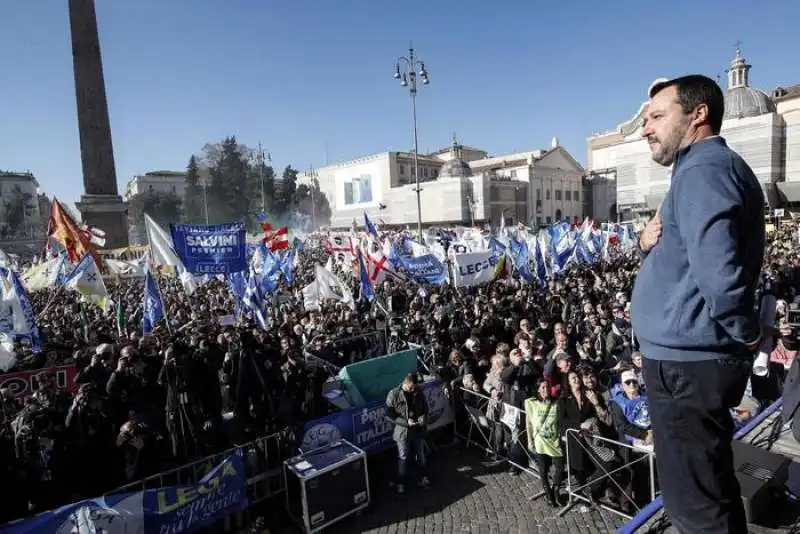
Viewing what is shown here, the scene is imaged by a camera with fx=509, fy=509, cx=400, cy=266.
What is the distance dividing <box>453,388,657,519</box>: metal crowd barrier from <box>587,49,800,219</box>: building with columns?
157 feet

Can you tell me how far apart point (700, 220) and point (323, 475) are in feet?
19.0

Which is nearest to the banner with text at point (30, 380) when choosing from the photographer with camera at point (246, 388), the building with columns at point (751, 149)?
the photographer with camera at point (246, 388)

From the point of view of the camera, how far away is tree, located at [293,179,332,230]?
93.2 m

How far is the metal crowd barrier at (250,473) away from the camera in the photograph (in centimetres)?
579

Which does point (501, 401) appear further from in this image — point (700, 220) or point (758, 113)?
point (758, 113)

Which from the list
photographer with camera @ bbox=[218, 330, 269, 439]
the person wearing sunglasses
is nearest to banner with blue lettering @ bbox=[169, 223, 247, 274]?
photographer with camera @ bbox=[218, 330, 269, 439]

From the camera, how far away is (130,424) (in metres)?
5.85

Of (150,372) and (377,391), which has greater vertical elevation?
(150,372)

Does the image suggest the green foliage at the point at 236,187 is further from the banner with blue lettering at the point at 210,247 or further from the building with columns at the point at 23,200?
the banner with blue lettering at the point at 210,247

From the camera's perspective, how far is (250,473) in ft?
21.4

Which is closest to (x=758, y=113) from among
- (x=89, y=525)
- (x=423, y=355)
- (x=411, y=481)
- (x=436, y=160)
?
(x=436, y=160)

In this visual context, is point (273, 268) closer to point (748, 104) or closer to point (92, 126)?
point (92, 126)

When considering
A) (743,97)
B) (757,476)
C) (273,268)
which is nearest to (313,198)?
(743,97)

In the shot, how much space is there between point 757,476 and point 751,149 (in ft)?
213
